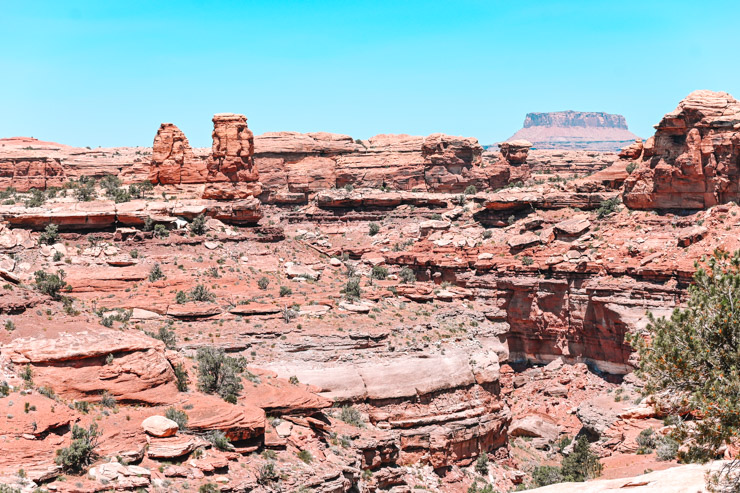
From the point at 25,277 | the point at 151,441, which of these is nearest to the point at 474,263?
the point at 25,277

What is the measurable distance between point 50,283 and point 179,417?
1768 cm

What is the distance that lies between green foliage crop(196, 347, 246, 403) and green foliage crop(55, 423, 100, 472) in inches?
325

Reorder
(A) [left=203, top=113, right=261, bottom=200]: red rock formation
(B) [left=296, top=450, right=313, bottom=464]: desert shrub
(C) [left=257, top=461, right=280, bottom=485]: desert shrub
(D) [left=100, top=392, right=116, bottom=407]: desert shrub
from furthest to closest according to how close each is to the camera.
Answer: (A) [left=203, top=113, right=261, bottom=200]: red rock formation
(B) [left=296, top=450, right=313, bottom=464]: desert shrub
(D) [left=100, top=392, right=116, bottom=407]: desert shrub
(C) [left=257, top=461, right=280, bottom=485]: desert shrub

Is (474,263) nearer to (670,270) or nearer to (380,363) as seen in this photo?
(670,270)

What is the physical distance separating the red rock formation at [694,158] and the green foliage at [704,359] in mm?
38135

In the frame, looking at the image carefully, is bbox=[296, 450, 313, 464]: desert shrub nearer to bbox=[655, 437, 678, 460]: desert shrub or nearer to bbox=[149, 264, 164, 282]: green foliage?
bbox=[655, 437, 678, 460]: desert shrub

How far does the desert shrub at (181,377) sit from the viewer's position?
36500 millimetres

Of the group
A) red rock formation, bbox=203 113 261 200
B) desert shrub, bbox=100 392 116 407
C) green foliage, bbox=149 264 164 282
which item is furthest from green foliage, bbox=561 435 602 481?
red rock formation, bbox=203 113 261 200

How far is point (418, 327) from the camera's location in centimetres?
5366

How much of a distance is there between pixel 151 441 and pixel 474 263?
133 ft

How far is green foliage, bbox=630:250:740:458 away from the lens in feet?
81.5

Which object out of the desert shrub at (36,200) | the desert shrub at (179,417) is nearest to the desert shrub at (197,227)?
the desert shrub at (36,200)

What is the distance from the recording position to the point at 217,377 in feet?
127

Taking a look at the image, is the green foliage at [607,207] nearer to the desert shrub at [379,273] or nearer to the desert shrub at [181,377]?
the desert shrub at [379,273]
